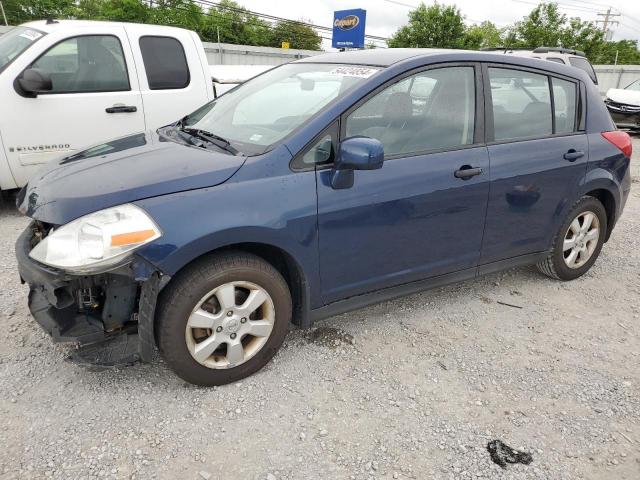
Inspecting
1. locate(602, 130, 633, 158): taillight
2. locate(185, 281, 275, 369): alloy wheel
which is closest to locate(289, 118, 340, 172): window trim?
locate(185, 281, 275, 369): alloy wheel

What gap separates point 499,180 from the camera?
3.20m

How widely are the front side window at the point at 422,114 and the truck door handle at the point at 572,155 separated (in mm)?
917

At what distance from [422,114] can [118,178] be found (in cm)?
176

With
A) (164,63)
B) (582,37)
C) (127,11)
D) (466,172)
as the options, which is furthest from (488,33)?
(466,172)

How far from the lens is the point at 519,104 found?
3.37 m

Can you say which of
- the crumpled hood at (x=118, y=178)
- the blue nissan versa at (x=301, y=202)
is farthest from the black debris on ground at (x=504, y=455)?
the crumpled hood at (x=118, y=178)

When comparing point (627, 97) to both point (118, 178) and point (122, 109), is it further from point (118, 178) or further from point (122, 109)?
point (118, 178)

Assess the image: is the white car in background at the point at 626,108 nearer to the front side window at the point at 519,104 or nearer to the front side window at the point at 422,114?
the front side window at the point at 519,104

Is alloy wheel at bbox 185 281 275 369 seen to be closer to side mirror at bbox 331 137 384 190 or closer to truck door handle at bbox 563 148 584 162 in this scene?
side mirror at bbox 331 137 384 190

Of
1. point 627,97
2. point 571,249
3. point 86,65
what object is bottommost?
point 571,249

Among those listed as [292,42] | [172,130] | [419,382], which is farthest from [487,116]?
[292,42]

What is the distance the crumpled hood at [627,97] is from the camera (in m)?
12.5

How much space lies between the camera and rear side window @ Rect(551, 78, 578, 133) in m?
3.59

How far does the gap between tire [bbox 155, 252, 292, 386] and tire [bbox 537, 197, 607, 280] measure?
2339 mm
